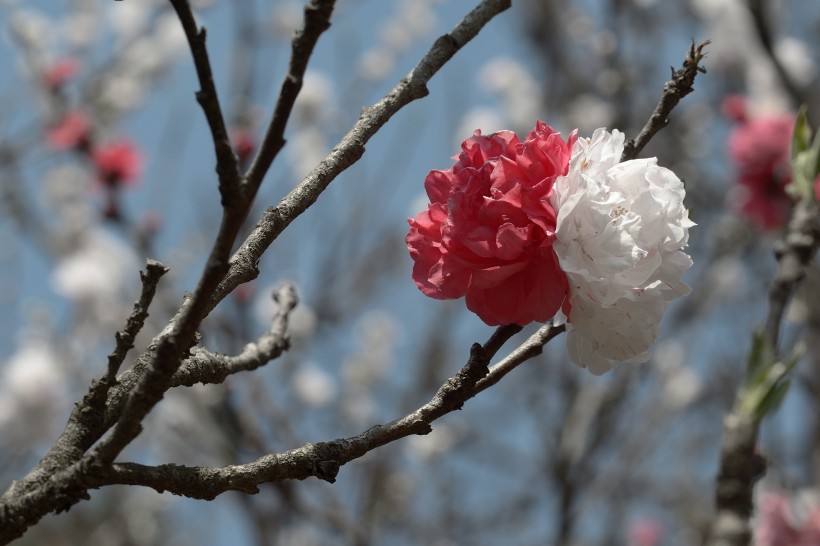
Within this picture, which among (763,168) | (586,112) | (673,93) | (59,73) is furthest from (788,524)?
(59,73)

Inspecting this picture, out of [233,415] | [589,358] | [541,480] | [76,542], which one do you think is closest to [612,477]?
[541,480]

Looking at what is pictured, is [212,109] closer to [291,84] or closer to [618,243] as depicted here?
[291,84]

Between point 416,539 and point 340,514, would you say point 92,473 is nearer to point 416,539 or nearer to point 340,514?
point 340,514

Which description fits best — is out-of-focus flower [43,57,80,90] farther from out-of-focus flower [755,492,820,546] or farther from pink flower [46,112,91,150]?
out-of-focus flower [755,492,820,546]

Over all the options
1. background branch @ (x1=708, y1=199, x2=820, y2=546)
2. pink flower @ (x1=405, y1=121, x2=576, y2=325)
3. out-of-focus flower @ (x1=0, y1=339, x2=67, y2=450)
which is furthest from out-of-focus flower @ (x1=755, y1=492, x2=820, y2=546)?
out-of-focus flower @ (x1=0, y1=339, x2=67, y2=450)

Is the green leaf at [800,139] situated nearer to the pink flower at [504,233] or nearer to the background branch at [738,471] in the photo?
the background branch at [738,471]

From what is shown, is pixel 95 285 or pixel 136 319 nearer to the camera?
pixel 136 319
